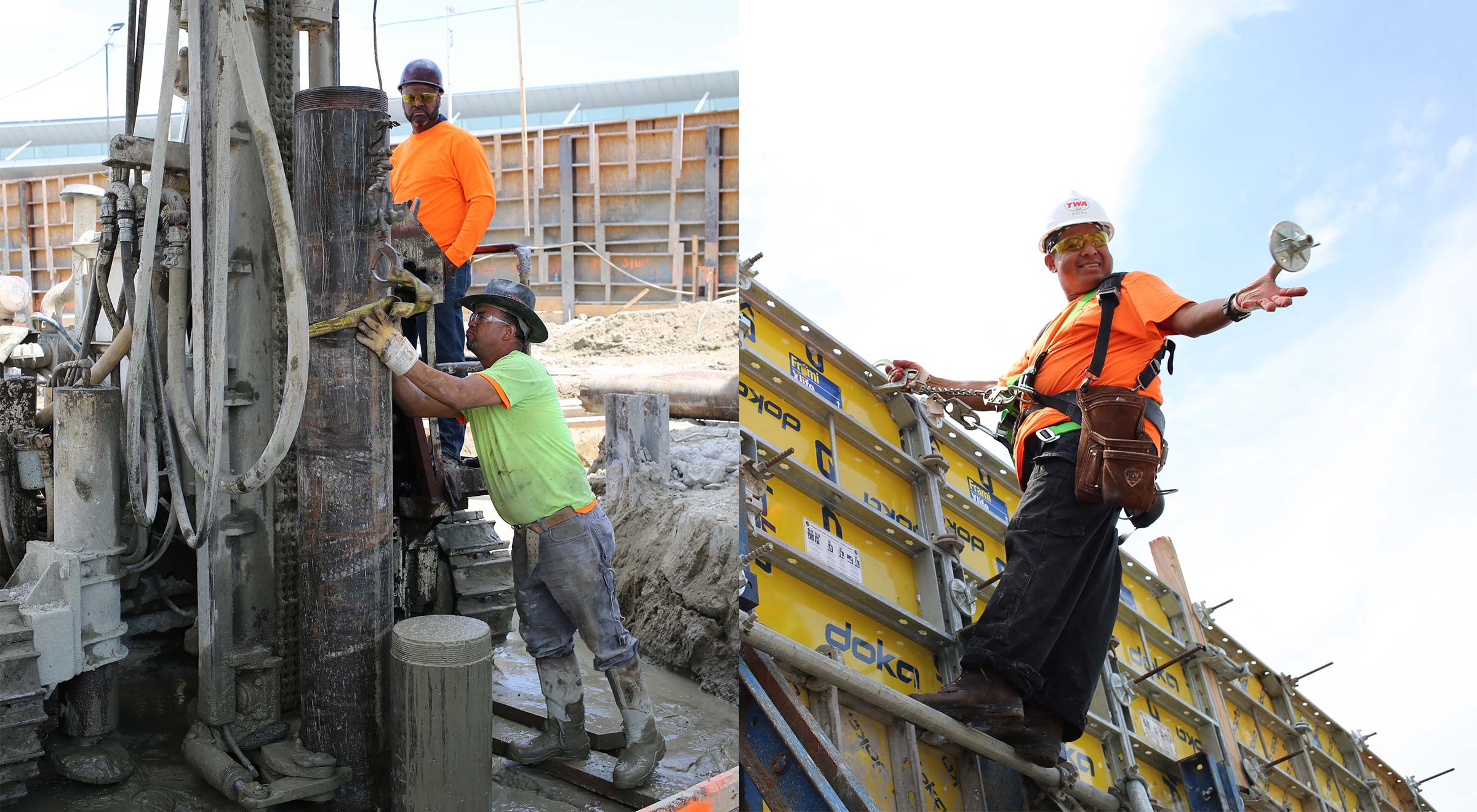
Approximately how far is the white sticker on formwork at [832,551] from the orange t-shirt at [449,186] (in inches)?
74.1

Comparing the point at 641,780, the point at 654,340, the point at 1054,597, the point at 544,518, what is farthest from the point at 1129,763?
the point at 654,340

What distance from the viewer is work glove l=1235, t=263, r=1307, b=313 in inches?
103

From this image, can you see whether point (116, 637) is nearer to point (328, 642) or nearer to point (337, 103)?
point (328, 642)

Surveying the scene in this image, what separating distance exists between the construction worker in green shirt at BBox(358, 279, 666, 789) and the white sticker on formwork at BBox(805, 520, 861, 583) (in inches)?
28.5

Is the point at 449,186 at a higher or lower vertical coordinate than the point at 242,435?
higher

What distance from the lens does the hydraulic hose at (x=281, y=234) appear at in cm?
272

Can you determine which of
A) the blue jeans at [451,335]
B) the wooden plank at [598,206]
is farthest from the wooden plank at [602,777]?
the wooden plank at [598,206]

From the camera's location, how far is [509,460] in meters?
3.45

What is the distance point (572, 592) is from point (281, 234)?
1.51 m

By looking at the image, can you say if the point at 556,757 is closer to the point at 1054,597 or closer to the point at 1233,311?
the point at 1054,597

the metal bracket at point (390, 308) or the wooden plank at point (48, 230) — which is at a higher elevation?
the wooden plank at point (48, 230)

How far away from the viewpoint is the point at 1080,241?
3342 mm

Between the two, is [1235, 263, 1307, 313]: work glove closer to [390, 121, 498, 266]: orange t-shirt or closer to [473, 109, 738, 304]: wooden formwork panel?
[390, 121, 498, 266]: orange t-shirt

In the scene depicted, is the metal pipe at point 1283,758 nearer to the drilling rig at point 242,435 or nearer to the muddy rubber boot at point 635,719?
the muddy rubber boot at point 635,719
